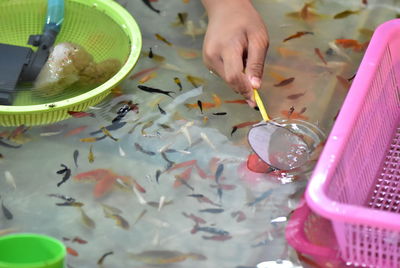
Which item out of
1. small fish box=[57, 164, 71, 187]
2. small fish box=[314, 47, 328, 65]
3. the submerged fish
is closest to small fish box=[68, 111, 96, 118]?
small fish box=[57, 164, 71, 187]

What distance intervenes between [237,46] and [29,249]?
20.9 inches

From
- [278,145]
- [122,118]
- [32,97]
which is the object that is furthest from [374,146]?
[32,97]

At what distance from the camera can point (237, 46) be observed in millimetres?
1339

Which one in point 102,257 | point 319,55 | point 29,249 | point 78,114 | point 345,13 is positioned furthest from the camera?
point 345,13

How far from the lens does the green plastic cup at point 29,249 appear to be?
1.02 m

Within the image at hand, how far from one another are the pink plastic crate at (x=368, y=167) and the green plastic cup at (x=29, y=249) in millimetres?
347

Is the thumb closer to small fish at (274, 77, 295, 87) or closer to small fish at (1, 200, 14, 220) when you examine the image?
small fish at (274, 77, 295, 87)

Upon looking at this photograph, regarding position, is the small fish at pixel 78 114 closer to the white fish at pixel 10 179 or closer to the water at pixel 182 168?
the water at pixel 182 168

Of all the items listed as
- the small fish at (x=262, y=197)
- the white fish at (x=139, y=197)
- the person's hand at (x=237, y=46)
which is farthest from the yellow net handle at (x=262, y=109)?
the white fish at (x=139, y=197)

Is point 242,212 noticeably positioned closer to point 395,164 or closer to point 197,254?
point 197,254

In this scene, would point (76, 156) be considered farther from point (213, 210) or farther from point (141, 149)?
Answer: point (213, 210)

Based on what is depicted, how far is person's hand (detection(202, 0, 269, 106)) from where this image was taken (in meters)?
1.30

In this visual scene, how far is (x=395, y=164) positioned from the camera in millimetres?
1231

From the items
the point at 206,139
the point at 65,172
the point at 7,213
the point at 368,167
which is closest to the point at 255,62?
the point at 206,139
